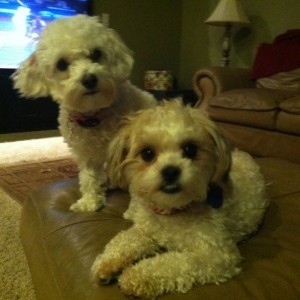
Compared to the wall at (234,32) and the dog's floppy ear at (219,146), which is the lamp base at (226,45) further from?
the dog's floppy ear at (219,146)

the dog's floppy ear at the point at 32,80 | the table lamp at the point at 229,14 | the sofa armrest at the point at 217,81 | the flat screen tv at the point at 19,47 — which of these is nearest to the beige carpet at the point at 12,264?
the dog's floppy ear at the point at 32,80

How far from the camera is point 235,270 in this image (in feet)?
3.18

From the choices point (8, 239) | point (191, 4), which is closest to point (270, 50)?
point (191, 4)

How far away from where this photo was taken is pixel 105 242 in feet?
3.72

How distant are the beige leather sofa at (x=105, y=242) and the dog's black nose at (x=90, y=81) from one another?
0.46 m

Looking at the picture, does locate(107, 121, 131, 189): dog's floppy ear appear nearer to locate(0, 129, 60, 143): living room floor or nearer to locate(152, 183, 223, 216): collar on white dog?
locate(152, 183, 223, 216): collar on white dog

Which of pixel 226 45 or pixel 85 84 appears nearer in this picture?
pixel 85 84

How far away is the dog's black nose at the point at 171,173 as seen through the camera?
96 cm

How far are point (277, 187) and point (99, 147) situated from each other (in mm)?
759

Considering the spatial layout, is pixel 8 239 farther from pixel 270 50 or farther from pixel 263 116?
pixel 270 50

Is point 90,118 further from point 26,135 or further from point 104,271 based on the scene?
point 26,135

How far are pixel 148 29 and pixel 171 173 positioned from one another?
469 cm

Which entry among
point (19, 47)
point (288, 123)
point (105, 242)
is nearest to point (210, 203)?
→ point (105, 242)

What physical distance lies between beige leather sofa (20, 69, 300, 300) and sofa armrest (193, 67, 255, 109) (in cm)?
151
